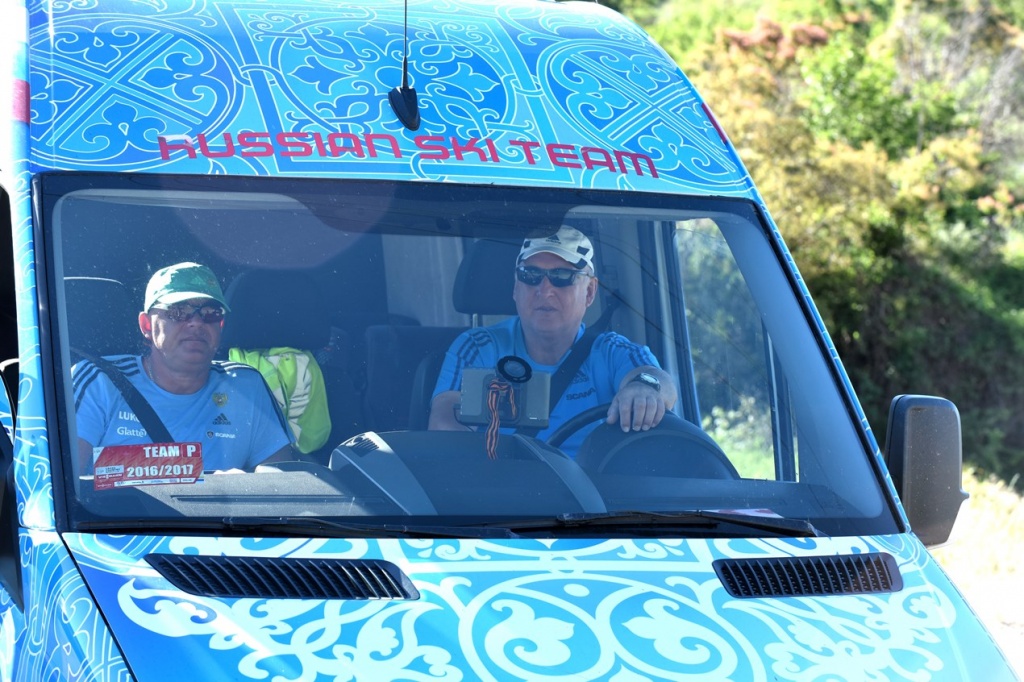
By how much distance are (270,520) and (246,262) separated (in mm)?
749

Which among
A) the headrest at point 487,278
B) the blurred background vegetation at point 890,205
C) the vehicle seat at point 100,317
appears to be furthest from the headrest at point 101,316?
the blurred background vegetation at point 890,205

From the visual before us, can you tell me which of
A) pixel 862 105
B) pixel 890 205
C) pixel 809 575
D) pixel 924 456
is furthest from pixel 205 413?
pixel 862 105

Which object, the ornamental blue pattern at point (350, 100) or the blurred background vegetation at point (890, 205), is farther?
the blurred background vegetation at point (890, 205)

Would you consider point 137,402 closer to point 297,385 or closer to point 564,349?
point 297,385

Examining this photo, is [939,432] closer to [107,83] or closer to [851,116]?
[107,83]

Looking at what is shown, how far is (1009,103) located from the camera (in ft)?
63.9

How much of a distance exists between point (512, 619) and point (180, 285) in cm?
119

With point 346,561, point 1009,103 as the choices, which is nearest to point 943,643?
point 346,561

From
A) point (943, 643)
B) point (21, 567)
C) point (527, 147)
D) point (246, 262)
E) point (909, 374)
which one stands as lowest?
point (909, 374)

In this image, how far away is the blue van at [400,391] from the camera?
2.49m

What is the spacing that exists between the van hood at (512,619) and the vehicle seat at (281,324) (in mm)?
582

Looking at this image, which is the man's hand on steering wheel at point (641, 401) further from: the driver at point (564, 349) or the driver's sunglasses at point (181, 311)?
the driver's sunglasses at point (181, 311)

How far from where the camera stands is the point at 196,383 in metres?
3.13

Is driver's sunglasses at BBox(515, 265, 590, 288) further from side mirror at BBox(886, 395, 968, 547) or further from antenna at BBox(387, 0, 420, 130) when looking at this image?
side mirror at BBox(886, 395, 968, 547)
